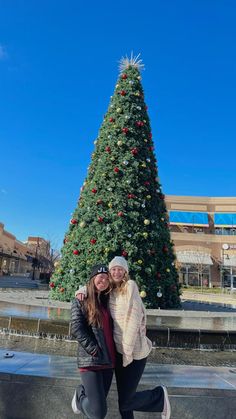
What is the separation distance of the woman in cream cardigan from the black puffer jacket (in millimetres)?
152

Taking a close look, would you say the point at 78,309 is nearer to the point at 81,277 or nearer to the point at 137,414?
the point at 137,414

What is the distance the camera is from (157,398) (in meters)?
2.93

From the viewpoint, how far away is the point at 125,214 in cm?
966

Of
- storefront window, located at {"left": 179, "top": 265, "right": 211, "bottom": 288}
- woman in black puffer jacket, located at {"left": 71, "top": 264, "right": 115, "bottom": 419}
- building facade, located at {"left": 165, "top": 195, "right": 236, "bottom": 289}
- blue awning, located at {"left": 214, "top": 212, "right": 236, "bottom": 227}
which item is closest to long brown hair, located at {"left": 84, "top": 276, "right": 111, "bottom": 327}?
woman in black puffer jacket, located at {"left": 71, "top": 264, "right": 115, "bottom": 419}

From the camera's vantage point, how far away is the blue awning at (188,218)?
53.2 meters

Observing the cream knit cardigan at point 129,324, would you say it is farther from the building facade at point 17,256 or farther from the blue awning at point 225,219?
the blue awning at point 225,219

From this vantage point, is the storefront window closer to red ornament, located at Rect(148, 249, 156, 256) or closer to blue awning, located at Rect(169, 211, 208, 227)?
blue awning, located at Rect(169, 211, 208, 227)

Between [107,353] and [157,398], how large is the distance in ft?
2.36

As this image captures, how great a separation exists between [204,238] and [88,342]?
172 ft

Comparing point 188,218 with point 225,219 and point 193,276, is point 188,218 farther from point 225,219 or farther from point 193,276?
point 193,276

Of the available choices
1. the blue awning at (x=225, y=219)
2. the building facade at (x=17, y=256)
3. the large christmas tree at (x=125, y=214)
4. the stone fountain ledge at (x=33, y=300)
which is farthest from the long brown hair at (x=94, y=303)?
the blue awning at (x=225, y=219)

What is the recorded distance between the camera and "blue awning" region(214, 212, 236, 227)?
5312cm

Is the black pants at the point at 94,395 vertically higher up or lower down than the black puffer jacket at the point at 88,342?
lower down

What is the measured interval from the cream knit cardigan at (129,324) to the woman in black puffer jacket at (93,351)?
0.07 metres
